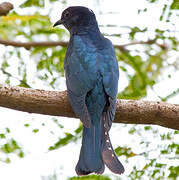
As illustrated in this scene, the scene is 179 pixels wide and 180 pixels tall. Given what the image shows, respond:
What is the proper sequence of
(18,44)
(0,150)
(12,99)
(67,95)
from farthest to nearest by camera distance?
(18,44) → (0,150) → (67,95) → (12,99)

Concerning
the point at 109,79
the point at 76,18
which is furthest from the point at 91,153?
the point at 76,18

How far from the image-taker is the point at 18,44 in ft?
17.8

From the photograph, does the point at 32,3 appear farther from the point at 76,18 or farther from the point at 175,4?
the point at 175,4

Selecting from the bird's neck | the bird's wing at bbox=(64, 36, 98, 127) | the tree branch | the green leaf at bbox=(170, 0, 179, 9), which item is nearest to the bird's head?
the bird's neck

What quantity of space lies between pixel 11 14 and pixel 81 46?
3.86ft

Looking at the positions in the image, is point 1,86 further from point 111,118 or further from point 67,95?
point 111,118

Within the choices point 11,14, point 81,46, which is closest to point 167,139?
point 81,46

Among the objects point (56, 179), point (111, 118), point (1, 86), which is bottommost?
point (56, 179)

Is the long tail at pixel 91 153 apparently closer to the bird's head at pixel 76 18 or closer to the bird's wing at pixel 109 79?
the bird's wing at pixel 109 79

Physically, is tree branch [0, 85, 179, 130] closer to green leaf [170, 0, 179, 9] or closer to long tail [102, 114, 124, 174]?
long tail [102, 114, 124, 174]

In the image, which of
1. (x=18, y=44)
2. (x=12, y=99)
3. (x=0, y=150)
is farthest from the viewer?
(x=18, y=44)

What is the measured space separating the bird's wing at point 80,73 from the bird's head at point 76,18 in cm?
52

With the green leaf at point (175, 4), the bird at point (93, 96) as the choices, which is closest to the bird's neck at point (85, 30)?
the bird at point (93, 96)

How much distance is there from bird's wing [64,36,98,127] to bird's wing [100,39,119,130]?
0.32ft
